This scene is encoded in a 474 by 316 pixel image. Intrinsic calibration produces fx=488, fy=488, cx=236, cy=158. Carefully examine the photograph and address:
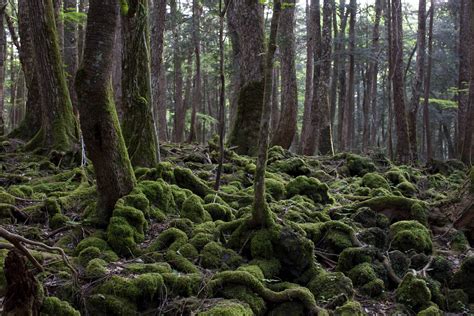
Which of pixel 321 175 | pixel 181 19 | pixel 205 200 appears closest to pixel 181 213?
pixel 205 200

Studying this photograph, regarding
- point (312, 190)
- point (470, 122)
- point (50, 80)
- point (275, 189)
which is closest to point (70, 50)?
point (50, 80)

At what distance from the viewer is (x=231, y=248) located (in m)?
6.16

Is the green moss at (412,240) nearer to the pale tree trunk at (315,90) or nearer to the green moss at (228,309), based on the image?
the green moss at (228,309)

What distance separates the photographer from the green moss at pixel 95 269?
193 inches

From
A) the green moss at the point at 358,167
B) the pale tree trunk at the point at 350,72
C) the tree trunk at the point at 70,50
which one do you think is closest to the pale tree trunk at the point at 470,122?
the green moss at the point at 358,167

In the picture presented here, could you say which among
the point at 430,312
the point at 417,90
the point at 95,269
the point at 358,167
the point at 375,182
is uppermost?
the point at 417,90

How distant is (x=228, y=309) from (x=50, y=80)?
718 centimetres

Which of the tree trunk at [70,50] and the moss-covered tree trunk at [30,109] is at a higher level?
the tree trunk at [70,50]

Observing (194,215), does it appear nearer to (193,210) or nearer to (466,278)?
(193,210)

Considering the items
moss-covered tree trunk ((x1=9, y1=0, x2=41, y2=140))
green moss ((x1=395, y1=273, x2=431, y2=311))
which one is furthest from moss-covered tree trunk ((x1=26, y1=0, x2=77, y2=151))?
green moss ((x1=395, y1=273, x2=431, y2=311))

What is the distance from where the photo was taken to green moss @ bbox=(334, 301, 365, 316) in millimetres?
4957

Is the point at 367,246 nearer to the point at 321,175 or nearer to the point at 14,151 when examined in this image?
the point at 321,175

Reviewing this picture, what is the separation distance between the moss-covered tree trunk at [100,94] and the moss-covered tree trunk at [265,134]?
187 centimetres

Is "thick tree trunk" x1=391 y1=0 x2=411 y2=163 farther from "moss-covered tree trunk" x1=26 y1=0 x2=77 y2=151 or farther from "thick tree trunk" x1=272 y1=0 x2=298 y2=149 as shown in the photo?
"moss-covered tree trunk" x1=26 y1=0 x2=77 y2=151
